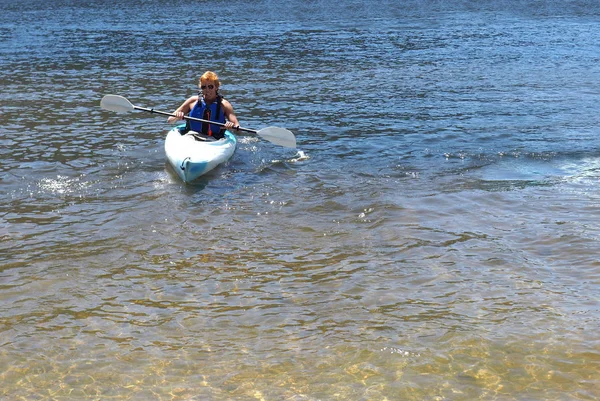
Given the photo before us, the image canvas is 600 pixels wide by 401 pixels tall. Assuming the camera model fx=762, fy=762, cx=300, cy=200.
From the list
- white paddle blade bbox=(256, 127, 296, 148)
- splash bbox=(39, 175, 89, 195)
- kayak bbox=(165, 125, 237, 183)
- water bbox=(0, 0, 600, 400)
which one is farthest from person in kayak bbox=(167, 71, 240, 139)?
splash bbox=(39, 175, 89, 195)

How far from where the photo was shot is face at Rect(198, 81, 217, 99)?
41.7ft

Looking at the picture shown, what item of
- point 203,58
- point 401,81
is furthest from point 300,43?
point 401,81

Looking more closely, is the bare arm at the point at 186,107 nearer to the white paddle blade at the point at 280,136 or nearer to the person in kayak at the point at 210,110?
the person in kayak at the point at 210,110

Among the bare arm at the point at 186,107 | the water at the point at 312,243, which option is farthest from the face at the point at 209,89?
the water at the point at 312,243

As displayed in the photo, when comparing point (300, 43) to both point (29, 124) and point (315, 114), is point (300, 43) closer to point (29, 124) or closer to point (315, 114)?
point (315, 114)

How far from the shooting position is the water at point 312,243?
6.07 meters

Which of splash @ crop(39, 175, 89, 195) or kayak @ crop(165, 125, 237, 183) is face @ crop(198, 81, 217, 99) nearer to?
kayak @ crop(165, 125, 237, 183)

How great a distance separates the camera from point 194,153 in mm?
11719

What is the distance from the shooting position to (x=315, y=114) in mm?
16203

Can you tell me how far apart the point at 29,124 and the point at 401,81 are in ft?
31.2

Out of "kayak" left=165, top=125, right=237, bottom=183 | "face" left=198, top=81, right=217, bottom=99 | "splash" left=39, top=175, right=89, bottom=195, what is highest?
"face" left=198, top=81, right=217, bottom=99

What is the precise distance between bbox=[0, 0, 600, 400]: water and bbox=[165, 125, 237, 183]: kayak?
0.77 ft

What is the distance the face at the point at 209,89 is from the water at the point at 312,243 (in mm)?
1280

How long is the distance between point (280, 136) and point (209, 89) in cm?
143
